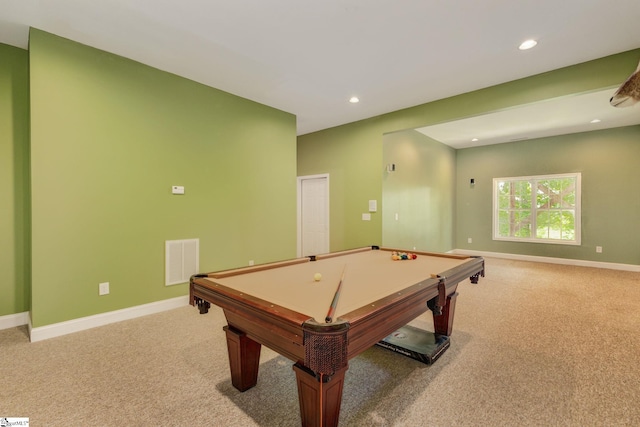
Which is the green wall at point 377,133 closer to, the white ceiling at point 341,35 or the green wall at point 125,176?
the white ceiling at point 341,35

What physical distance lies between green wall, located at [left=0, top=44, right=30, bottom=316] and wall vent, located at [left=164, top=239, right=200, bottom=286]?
1247 millimetres

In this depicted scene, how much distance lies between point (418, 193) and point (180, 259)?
14.6 ft

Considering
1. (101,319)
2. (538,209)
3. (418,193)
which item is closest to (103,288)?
(101,319)

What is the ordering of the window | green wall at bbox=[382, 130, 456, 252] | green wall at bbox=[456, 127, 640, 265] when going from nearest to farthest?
1. green wall at bbox=[382, 130, 456, 252]
2. green wall at bbox=[456, 127, 640, 265]
3. the window

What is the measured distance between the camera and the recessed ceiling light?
2.61m

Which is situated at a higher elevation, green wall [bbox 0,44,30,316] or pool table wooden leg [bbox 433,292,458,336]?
green wall [bbox 0,44,30,316]

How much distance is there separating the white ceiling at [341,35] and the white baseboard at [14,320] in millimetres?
2583

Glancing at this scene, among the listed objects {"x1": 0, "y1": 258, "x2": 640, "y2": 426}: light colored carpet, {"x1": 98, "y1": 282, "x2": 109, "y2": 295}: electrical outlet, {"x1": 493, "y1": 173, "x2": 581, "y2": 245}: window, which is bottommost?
{"x1": 0, "y1": 258, "x2": 640, "y2": 426}: light colored carpet

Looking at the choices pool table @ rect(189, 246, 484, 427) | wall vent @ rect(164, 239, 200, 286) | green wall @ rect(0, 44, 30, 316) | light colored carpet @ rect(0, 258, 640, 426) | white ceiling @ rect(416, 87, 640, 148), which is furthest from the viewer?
white ceiling @ rect(416, 87, 640, 148)

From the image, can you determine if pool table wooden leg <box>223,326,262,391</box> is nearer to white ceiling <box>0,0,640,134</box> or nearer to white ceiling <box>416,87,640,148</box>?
white ceiling <box>0,0,640,134</box>

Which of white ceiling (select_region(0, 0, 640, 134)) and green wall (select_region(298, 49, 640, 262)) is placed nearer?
white ceiling (select_region(0, 0, 640, 134))

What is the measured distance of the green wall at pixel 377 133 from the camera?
2.96 m

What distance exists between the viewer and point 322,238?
18.4ft

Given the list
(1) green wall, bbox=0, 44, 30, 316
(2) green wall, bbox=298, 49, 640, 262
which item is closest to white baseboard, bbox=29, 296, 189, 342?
(1) green wall, bbox=0, 44, 30, 316
